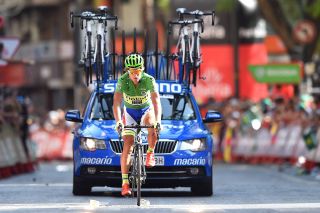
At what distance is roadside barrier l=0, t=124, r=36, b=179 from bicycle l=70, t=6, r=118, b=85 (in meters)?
7.24

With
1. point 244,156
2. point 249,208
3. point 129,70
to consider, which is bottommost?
point 244,156

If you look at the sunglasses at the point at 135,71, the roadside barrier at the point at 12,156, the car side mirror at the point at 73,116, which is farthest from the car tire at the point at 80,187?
the roadside barrier at the point at 12,156

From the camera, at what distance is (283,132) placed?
120 ft

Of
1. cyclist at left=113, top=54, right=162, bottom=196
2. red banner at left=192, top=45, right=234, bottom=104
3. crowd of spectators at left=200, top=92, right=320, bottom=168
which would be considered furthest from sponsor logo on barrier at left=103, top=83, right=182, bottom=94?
red banner at left=192, top=45, right=234, bottom=104

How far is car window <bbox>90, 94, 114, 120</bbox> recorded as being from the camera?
70.4ft

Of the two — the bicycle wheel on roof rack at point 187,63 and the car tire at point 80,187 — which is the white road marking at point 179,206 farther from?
the bicycle wheel on roof rack at point 187,63

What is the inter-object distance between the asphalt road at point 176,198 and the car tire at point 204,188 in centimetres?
11

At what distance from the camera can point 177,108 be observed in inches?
854

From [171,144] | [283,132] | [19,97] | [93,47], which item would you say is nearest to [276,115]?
[283,132]

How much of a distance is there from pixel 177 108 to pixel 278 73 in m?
18.0

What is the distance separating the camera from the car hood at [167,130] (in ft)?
66.7

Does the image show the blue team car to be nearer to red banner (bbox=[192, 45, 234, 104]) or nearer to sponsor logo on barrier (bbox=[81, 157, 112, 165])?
sponsor logo on barrier (bbox=[81, 157, 112, 165])

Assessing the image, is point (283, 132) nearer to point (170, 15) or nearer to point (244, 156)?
point (244, 156)

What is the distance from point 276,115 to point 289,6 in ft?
24.9
